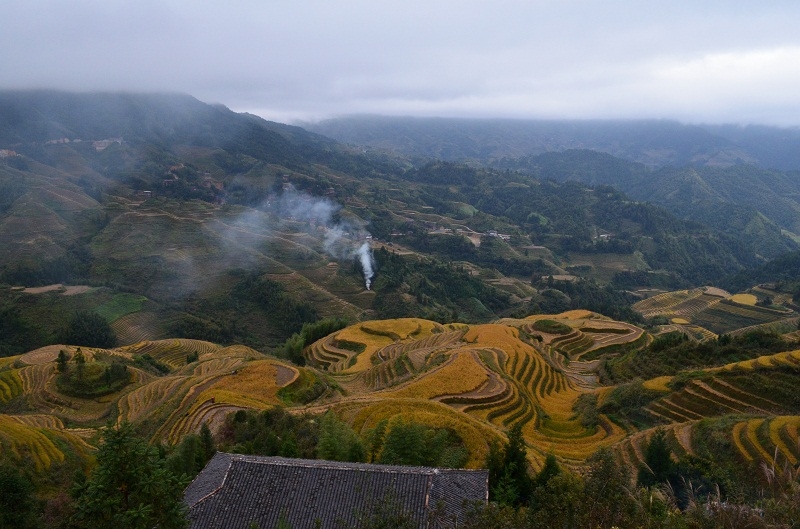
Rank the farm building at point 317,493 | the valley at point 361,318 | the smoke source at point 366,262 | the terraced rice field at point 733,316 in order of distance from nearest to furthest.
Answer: the farm building at point 317,493
the valley at point 361,318
the terraced rice field at point 733,316
the smoke source at point 366,262

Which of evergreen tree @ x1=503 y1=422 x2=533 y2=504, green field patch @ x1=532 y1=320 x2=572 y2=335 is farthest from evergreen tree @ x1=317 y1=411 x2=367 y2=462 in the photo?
green field patch @ x1=532 y1=320 x2=572 y2=335

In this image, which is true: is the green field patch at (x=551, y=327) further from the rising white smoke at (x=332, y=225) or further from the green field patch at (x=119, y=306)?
the green field patch at (x=119, y=306)

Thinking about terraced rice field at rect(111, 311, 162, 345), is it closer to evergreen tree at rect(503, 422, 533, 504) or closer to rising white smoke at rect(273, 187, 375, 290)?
rising white smoke at rect(273, 187, 375, 290)

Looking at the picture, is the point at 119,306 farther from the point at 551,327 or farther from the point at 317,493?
the point at 317,493

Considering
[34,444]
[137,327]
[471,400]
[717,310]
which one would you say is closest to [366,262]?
[137,327]

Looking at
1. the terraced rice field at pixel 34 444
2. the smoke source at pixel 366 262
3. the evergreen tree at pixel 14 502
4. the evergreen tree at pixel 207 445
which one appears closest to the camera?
the evergreen tree at pixel 14 502

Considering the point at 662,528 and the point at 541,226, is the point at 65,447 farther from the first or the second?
the point at 541,226

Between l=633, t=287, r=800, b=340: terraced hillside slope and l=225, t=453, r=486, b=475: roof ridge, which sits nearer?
l=225, t=453, r=486, b=475: roof ridge

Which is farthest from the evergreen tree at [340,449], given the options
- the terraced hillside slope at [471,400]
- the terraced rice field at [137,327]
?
the terraced rice field at [137,327]
